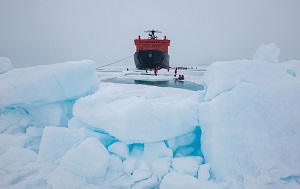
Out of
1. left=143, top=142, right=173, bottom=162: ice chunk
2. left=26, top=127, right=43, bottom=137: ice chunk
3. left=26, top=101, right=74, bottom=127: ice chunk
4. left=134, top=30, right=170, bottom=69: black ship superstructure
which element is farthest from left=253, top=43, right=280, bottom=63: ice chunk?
left=134, top=30, right=170, bottom=69: black ship superstructure

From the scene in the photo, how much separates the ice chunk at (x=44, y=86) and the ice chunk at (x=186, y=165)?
2.71 meters

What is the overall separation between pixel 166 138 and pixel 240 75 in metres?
1.74

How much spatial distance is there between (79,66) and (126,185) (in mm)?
2900

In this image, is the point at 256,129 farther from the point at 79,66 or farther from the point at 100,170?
the point at 79,66

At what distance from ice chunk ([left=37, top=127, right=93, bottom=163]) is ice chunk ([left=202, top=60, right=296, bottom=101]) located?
99.9 inches

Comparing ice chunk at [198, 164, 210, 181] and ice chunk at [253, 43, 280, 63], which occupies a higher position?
ice chunk at [253, 43, 280, 63]

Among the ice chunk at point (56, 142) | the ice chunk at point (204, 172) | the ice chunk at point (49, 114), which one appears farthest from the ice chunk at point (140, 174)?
the ice chunk at point (49, 114)

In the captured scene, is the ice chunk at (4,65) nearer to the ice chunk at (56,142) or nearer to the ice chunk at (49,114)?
the ice chunk at (49,114)

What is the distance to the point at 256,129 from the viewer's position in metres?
3.03

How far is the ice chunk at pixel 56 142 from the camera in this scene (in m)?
3.36

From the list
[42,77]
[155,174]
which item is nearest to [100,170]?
[155,174]

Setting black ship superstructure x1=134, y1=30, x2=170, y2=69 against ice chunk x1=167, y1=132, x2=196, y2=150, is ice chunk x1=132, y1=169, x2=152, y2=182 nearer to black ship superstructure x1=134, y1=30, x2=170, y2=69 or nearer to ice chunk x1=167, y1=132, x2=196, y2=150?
ice chunk x1=167, y1=132, x2=196, y2=150

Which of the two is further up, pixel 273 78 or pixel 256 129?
pixel 273 78

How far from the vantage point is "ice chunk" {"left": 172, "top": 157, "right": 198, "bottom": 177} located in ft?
9.99
